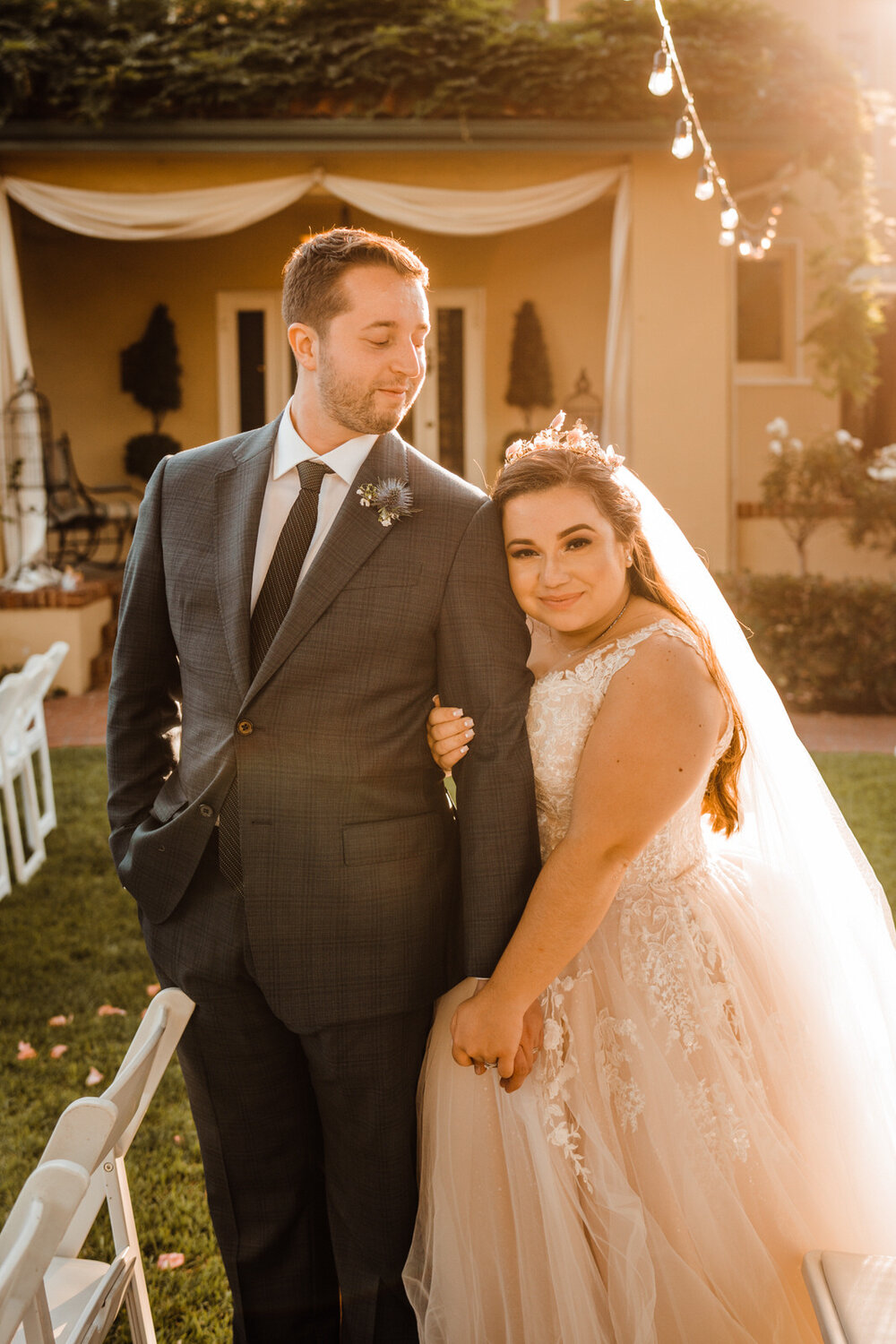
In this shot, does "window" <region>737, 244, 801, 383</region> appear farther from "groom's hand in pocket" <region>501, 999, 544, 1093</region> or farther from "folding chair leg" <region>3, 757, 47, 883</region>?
"groom's hand in pocket" <region>501, 999, 544, 1093</region>

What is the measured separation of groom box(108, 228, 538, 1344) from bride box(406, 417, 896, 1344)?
94 millimetres

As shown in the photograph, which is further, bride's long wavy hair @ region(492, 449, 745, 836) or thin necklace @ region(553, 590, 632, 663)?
thin necklace @ region(553, 590, 632, 663)

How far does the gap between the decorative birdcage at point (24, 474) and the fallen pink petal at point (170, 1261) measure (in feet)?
23.8

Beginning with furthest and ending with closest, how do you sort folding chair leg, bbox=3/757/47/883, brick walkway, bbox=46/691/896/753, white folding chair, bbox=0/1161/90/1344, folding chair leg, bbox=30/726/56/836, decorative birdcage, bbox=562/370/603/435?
decorative birdcage, bbox=562/370/603/435, brick walkway, bbox=46/691/896/753, folding chair leg, bbox=30/726/56/836, folding chair leg, bbox=3/757/47/883, white folding chair, bbox=0/1161/90/1344

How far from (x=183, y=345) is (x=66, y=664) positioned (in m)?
4.32

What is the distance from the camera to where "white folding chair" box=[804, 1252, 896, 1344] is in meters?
1.49

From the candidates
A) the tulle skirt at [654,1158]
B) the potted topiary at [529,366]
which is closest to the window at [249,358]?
the potted topiary at [529,366]

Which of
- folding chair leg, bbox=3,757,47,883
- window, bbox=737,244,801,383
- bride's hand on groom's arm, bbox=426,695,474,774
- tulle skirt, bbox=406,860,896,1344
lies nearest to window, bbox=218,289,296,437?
window, bbox=737,244,801,383

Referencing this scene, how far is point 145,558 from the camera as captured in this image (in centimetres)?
224

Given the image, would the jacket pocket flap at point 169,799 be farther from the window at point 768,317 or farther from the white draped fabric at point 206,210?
the window at point 768,317

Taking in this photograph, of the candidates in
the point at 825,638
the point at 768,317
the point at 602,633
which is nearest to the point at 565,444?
the point at 602,633

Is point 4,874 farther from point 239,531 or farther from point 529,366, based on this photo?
point 529,366

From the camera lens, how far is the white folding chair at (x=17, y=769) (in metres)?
4.92

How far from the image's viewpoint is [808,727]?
8.03 m
